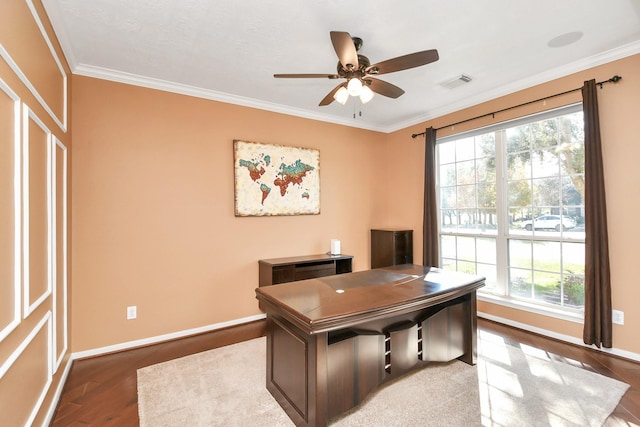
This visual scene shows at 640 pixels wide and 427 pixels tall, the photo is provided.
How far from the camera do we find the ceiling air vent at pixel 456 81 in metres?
3.14

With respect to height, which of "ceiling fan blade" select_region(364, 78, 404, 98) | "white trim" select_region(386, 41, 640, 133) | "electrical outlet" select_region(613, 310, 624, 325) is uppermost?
"white trim" select_region(386, 41, 640, 133)

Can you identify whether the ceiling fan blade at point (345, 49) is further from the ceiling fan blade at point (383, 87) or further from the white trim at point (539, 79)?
the white trim at point (539, 79)

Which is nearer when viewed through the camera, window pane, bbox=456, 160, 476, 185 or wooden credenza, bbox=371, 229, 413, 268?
window pane, bbox=456, 160, 476, 185

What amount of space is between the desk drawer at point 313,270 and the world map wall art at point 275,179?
29.5 inches

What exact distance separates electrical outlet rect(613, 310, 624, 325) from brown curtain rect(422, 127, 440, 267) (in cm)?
182

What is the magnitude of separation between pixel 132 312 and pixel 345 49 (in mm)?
3104

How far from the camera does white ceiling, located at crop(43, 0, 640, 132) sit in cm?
206

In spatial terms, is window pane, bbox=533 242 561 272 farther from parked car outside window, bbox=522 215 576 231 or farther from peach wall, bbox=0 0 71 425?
peach wall, bbox=0 0 71 425

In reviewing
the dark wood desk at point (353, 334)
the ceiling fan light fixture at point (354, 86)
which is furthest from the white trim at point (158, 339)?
the ceiling fan light fixture at point (354, 86)

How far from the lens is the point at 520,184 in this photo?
3.39 metres

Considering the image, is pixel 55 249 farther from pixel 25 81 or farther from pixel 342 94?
pixel 342 94

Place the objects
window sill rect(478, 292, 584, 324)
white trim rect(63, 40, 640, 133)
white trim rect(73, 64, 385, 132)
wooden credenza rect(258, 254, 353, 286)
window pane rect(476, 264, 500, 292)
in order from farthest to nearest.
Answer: window pane rect(476, 264, 500, 292) < wooden credenza rect(258, 254, 353, 286) < window sill rect(478, 292, 584, 324) < white trim rect(73, 64, 385, 132) < white trim rect(63, 40, 640, 133)

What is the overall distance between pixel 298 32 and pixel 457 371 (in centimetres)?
303

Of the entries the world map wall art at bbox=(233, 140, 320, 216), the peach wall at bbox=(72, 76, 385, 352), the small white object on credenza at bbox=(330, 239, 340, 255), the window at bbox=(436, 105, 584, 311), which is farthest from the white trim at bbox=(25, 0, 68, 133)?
the window at bbox=(436, 105, 584, 311)
